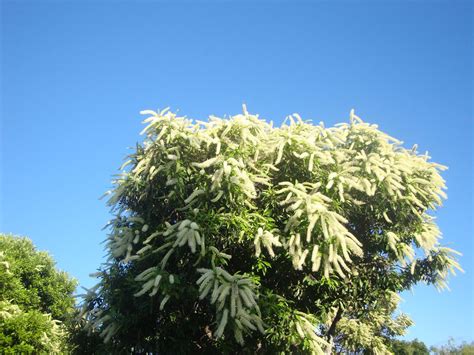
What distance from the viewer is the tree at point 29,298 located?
20.4 meters

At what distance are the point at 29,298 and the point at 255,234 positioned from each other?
61.8 ft

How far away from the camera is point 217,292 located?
9.38 m

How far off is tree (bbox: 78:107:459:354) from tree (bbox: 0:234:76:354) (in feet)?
26.7

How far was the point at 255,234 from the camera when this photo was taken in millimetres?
10633

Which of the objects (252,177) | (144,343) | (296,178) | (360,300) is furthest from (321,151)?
(144,343)

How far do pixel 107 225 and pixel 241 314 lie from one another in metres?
5.06

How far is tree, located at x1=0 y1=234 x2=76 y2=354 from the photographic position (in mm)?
20375

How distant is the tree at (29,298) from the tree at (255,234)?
8.13 metres

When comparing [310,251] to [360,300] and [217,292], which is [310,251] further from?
[360,300]

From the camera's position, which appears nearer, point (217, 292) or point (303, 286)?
point (217, 292)

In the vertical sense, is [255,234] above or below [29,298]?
above

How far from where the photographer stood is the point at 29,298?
81.2 feet

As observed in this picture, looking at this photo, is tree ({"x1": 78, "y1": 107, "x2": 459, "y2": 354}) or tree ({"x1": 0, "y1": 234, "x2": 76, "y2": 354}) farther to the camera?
tree ({"x1": 0, "y1": 234, "x2": 76, "y2": 354})

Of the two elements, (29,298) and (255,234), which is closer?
(255,234)
